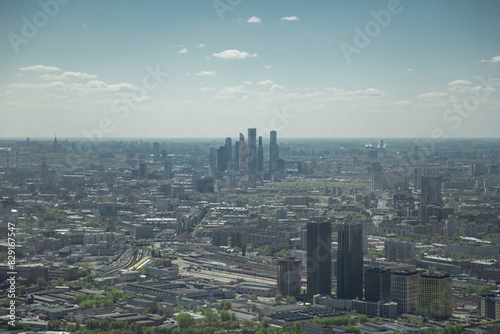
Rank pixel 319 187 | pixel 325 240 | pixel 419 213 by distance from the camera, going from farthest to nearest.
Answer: pixel 319 187 < pixel 419 213 < pixel 325 240

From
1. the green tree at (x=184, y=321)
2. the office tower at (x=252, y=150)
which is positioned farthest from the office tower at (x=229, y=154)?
the green tree at (x=184, y=321)

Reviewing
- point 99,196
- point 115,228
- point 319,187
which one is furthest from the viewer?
point 319,187

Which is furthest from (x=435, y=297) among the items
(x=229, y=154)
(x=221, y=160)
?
(x=229, y=154)

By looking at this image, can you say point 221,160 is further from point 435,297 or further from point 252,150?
point 435,297

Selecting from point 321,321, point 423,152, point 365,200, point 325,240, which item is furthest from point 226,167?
point 321,321

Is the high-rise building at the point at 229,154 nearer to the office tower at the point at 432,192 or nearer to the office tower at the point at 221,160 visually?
the office tower at the point at 221,160

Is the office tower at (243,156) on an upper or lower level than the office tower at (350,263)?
upper

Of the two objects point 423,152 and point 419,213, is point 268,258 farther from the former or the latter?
point 423,152

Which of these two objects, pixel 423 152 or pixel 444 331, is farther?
pixel 423 152

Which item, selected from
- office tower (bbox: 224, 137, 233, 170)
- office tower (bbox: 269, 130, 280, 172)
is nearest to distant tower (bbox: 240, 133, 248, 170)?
office tower (bbox: 224, 137, 233, 170)
